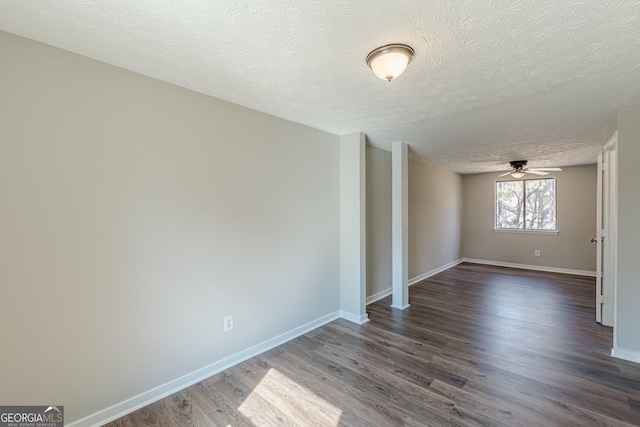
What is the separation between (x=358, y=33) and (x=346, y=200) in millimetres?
2166

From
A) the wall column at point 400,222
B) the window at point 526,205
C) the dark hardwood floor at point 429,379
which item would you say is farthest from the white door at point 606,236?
the window at point 526,205

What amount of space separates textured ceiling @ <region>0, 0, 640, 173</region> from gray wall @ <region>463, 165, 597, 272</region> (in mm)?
3948

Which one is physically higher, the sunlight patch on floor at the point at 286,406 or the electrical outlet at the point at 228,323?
Answer: the electrical outlet at the point at 228,323

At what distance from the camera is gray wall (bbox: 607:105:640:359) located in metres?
2.49

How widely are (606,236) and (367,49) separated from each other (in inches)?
140

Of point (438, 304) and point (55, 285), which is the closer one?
point (55, 285)

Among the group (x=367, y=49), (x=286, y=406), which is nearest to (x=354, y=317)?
(x=286, y=406)

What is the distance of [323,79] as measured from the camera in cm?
202

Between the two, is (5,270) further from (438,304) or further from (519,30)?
(438,304)

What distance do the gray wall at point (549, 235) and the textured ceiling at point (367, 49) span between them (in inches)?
155

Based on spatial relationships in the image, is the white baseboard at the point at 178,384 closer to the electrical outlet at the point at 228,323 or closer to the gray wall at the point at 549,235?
the electrical outlet at the point at 228,323

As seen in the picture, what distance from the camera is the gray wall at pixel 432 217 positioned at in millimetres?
5191

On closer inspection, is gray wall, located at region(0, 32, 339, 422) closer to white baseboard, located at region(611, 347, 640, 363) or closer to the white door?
white baseboard, located at region(611, 347, 640, 363)

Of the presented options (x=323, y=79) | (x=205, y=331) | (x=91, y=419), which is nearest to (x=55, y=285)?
(x=91, y=419)
